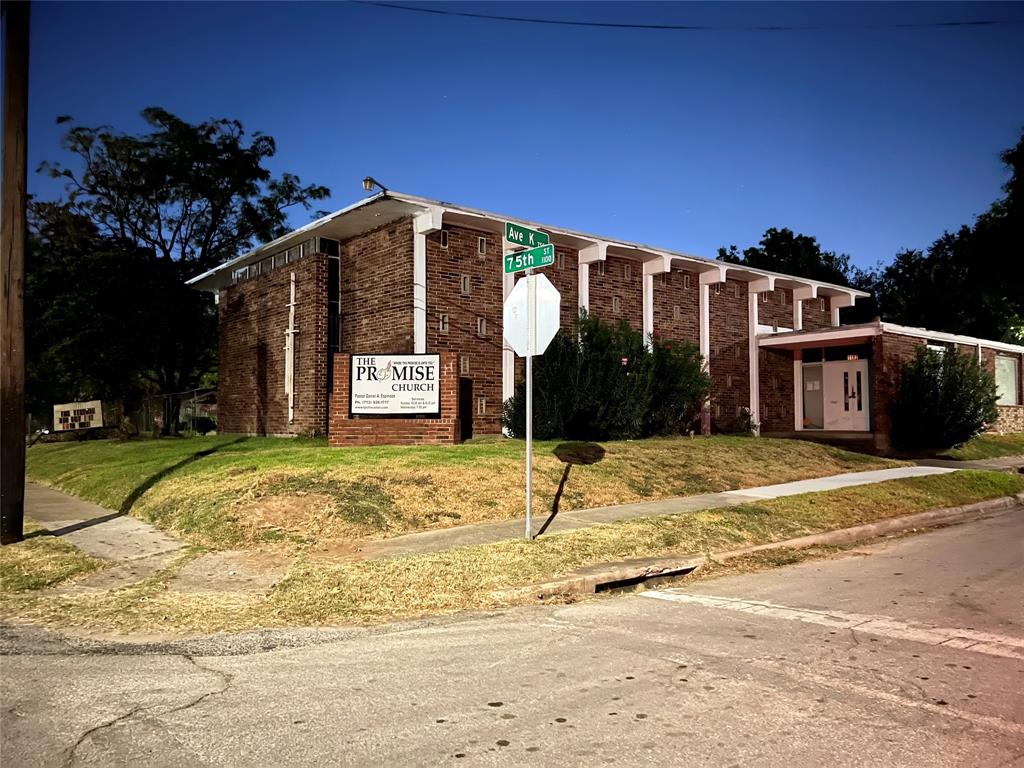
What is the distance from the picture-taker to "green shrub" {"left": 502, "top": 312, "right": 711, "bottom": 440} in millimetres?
16922

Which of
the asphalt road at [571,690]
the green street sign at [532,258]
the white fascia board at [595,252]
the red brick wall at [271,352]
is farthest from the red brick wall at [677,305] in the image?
the asphalt road at [571,690]

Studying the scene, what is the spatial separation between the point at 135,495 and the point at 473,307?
28.4 ft

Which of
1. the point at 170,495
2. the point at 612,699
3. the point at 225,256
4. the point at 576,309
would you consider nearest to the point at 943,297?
the point at 576,309

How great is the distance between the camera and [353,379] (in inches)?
632

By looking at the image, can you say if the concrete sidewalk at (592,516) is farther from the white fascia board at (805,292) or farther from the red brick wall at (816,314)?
the red brick wall at (816,314)

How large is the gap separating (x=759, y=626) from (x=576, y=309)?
49.8 ft

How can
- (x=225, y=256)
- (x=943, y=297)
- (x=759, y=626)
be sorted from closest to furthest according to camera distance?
(x=759, y=626)
(x=225, y=256)
(x=943, y=297)

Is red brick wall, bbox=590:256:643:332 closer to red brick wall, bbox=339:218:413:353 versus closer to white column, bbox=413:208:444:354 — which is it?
white column, bbox=413:208:444:354

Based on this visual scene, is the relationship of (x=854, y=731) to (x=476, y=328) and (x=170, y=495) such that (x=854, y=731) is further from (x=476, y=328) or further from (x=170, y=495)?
(x=476, y=328)

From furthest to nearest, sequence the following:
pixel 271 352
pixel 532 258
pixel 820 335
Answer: pixel 820 335 → pixel 271 352 → pixel 532 258

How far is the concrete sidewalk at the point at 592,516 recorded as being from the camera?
9055mm

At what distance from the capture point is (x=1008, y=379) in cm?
2803

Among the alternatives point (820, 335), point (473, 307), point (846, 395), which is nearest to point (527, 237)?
point (473, 307)

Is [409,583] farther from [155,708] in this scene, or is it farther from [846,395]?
[846,395]
